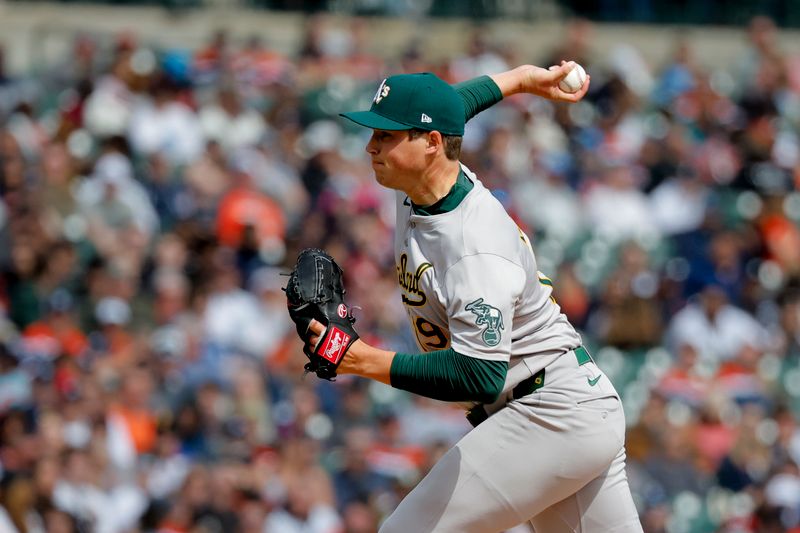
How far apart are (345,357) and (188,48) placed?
9.57m

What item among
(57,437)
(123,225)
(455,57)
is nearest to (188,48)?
(455,57)

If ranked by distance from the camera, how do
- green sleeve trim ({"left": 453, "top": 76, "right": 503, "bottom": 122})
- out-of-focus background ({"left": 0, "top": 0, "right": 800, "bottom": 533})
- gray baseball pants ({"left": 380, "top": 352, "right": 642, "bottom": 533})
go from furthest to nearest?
out-of-focus background ({"left": 0, "top": 0, "right": 800, "bottom": 533}), green sleeve trim ({"left": 453, "top": 76, "right": 503, "bottom": 122}), gray baseball pants ({"left": 380, "top": 352, "right": 642, "bottom": 533})

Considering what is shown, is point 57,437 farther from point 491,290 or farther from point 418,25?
point 418,25

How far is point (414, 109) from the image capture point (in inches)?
171

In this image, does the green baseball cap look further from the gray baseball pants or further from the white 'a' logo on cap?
the gray baseball pants

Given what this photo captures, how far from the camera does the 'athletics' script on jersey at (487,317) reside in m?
4.14

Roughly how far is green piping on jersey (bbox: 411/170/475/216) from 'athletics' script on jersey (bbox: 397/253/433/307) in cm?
18

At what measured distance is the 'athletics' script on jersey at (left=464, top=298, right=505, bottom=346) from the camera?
4145mm

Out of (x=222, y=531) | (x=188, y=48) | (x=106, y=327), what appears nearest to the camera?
(x=222, y=531)

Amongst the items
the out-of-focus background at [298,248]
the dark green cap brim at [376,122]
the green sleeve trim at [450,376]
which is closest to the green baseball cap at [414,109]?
the dark green cap brim at [376,122]

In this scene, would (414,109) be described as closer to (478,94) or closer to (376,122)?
(376,122)

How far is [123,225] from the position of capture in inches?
400

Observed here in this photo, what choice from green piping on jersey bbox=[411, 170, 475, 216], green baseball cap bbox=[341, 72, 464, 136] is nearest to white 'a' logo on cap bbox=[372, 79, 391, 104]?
green baseball cap bbox=[341, 72, 464, 136]

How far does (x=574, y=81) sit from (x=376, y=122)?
3.68ft
